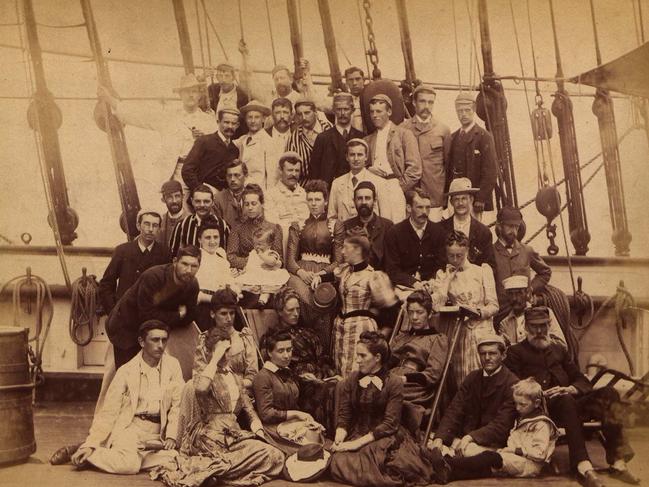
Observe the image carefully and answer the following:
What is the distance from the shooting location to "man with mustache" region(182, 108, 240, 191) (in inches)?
246

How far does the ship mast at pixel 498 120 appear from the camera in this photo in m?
6.27

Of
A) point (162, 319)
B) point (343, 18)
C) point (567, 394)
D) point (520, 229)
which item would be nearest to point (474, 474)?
point (567, 394)

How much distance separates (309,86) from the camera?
6.37 meters

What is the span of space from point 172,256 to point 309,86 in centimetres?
161

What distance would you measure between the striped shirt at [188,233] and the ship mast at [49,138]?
33.3 inches

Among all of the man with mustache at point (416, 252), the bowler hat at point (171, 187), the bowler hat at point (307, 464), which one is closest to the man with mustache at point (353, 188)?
the man with mustache at point (416, 252)

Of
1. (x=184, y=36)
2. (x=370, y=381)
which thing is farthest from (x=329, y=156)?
(x=370, y=381)

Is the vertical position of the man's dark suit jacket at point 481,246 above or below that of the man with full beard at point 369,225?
below

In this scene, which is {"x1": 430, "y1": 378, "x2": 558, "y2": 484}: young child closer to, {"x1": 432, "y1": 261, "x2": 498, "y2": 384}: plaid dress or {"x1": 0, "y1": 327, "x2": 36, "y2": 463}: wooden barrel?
{"x1": 432, "y1": 261, "x2": 498, "y2": 384}: plaid dress

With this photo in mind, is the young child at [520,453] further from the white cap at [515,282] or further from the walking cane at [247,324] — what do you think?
the walking cane at [247,324]

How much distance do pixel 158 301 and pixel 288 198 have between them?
46.3 inches

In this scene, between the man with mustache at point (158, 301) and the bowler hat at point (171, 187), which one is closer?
the man with mustache at point (158, 301)

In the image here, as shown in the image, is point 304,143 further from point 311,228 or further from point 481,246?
point 481,246

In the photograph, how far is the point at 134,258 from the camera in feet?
20.2
